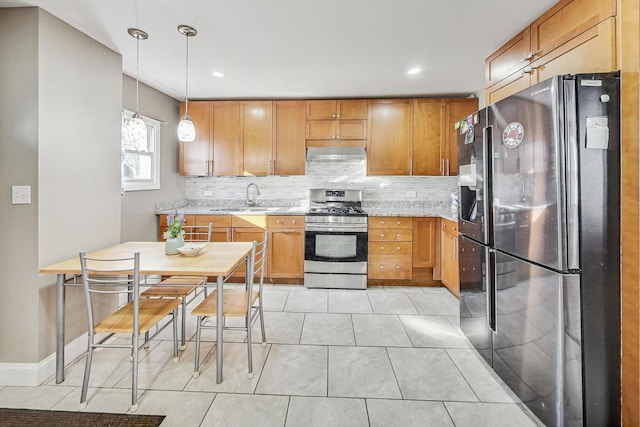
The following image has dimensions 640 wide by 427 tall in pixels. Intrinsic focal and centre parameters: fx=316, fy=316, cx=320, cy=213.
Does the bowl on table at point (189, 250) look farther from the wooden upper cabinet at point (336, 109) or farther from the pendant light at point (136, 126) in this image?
the wooden upper cabinet at point (336, 109)

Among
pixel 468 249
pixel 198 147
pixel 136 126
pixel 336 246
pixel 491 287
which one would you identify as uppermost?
pixel 198 147

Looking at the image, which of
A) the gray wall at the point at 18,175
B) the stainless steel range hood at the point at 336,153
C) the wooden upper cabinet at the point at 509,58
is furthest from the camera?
the stainless steel range hood at the point at 336,153

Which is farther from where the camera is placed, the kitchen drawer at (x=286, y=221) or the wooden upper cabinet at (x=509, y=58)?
the kitchen drawer at (x=286, y=221)

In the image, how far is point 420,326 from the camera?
286 cm

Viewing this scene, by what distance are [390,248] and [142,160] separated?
10.4 ft

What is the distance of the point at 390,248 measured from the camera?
3.92 metres

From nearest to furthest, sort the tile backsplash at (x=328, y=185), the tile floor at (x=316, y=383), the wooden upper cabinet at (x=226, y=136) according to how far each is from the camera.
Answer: the tile floor at (x=316, y=383) < the wooden upper cabinet at (x=226, y=136) < the tile backsplash at (x=328, y=185)

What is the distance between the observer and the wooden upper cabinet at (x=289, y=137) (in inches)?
164

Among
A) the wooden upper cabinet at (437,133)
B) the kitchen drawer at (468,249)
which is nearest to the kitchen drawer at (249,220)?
the wooden upper cabinet at (437,133)

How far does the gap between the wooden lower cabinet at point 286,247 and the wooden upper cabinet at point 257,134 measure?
77 centimetres

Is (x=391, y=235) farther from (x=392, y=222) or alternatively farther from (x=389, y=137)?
(x=389, y=137)

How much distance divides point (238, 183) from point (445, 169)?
2.84 meters

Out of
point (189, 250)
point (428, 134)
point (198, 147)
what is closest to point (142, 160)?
point (198, 147)

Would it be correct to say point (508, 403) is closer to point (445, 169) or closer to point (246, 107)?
point (445, 169)
